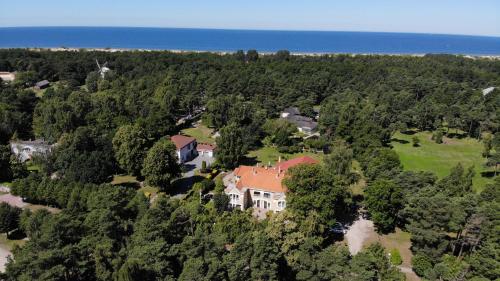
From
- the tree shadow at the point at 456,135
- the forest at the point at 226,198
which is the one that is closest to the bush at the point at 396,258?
the forest at the point at 226,198

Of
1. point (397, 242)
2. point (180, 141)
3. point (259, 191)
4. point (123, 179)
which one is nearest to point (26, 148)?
point (123, 179)

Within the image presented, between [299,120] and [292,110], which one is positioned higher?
[292,110]

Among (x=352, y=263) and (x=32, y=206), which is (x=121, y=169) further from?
(x=352, y=263)

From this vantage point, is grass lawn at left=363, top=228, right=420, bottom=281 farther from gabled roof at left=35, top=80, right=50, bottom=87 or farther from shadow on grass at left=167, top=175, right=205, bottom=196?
gabled roof at left=35, top=80, right=50, bottom=87

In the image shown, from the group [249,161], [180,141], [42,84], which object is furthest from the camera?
[42,84]

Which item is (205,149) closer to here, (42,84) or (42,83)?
(42,84)

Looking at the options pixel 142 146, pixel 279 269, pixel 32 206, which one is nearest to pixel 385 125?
pixel 142 146
